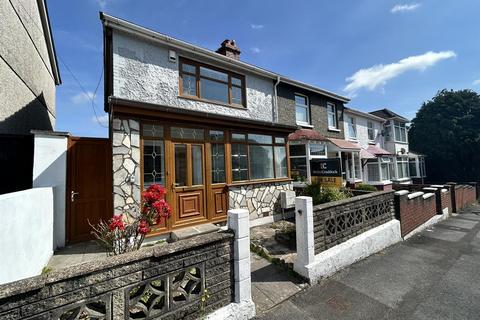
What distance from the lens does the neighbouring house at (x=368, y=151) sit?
16.3 m

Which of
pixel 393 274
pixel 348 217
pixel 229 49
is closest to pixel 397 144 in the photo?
pixel 229 49

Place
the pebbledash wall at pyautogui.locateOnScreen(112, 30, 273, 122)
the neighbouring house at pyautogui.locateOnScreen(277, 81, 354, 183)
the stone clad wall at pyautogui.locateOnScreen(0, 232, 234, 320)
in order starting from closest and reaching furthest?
the stone clad wall at pyautogui.locateOnScreen(0, 232, 234, 320)
the pebbledash wall at pyautogui.locateOnScreen(112, 30, 273, 122)
the neighbouring house at pyautogui.locateOnScreen(277, 81, 354, 183)

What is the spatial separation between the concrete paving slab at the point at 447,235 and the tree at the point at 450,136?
24666 mm

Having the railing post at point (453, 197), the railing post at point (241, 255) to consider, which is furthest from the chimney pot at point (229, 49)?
the railing post at point (453, 197)

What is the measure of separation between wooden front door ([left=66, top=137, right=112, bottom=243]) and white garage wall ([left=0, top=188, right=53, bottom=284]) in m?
0.90

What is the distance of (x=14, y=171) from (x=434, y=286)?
30.7ft

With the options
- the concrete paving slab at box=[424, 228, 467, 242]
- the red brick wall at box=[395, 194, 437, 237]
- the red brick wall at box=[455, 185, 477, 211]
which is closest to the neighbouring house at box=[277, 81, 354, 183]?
the red brick wall at box=[395, 194, 437, 237]

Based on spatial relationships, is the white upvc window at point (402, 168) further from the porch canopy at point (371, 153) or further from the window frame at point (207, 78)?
the window frame at point (207, 78)

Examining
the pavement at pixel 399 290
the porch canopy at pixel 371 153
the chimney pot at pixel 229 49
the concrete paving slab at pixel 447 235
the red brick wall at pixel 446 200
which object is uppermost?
the chimney pot at pixel 229 49

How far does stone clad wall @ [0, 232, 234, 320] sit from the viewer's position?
1.81 m

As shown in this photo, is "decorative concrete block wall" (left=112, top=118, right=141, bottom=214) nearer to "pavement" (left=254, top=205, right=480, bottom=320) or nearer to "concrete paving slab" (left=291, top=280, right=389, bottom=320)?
"pavement" (left=254, top=205, right=480, bottom=320)

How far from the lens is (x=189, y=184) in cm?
628

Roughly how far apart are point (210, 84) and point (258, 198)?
4.59 m

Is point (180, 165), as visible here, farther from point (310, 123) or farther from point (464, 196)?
point (464, 196)
